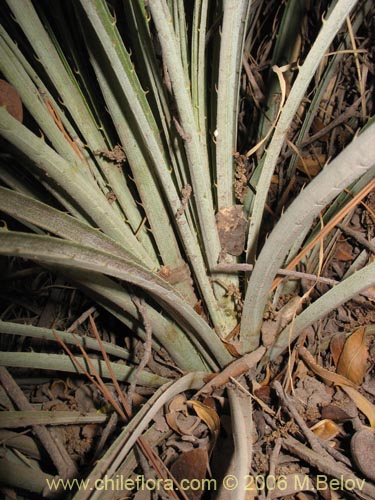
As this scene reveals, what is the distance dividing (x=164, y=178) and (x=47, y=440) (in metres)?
0.46

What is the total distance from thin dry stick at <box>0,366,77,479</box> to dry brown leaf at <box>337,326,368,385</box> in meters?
0.46

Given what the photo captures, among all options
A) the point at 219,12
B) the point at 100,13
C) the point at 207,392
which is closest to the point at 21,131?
the point at 100,13

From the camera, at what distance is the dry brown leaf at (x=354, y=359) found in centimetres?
62

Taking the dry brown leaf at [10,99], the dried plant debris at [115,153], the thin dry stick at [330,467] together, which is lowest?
the thin dry stick at [330,467]

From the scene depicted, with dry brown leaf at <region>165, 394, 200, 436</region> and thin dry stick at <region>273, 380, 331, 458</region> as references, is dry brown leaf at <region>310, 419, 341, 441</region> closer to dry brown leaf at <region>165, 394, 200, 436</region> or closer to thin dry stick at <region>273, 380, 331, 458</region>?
thin dry stick at <region>273, 380, 331, 458</region>

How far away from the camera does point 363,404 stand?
60 centimetres

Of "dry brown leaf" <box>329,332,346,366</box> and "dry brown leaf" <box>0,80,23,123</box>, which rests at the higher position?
"dry brown leaf" <box>0,80,23,123</box>

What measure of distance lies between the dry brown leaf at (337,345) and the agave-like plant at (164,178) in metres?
0.10

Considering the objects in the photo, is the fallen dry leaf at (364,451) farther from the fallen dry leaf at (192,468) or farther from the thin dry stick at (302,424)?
the fallen dry leaf at (192,468)

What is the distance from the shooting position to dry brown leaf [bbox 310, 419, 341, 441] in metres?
0.58

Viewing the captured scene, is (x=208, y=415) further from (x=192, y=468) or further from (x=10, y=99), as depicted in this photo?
(x=10, y=99)

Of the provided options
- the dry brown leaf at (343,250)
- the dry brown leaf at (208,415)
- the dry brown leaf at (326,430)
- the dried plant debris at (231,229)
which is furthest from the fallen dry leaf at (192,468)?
the dry brown leaf at (343,250)

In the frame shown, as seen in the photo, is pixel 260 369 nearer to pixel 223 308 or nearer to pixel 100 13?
pixel 223 308

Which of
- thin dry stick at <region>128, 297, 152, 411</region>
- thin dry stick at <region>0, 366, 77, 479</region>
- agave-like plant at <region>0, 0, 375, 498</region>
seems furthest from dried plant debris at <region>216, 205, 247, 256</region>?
thin dry stick at <region>0, 366, 77, 479</region>
